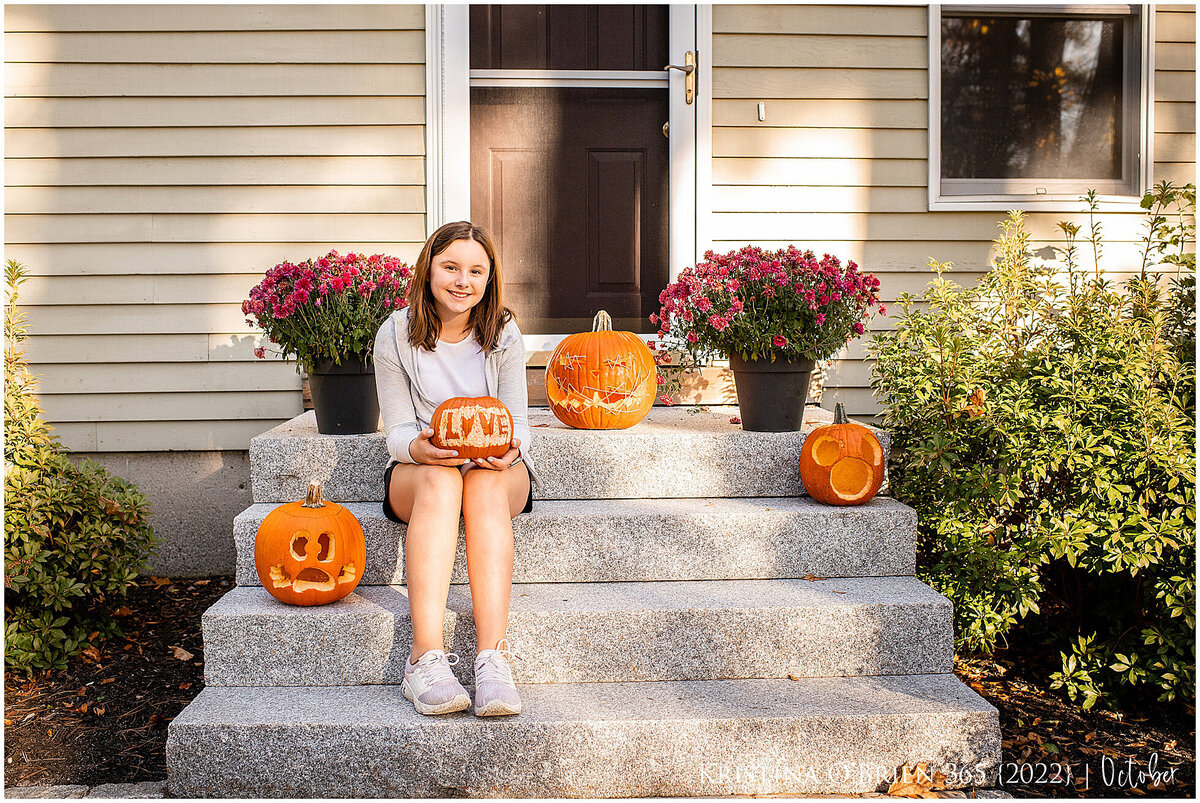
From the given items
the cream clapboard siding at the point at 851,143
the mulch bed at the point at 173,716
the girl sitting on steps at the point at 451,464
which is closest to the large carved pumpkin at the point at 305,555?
the girl sitting on steps at the point at 451,464

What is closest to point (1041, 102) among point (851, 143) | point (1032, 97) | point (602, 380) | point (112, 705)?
point (1032, 97)

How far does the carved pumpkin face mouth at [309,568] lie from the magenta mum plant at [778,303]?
1495mm

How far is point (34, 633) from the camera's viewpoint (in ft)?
9.70

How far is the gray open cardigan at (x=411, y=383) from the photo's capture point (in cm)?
253

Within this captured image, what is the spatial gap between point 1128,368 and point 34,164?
4.27 meters

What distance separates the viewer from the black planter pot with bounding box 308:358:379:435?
3031 millimetres

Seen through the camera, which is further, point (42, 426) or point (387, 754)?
point (42, 426)

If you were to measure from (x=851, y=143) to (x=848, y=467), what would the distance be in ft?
5.89

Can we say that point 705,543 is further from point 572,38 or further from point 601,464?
point 572,38

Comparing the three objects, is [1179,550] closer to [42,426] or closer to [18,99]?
[42,426]

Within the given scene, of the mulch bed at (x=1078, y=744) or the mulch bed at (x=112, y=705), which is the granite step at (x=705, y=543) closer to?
the mulch bed at (x=1078, y=744)

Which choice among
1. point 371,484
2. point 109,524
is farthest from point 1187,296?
point 109,524

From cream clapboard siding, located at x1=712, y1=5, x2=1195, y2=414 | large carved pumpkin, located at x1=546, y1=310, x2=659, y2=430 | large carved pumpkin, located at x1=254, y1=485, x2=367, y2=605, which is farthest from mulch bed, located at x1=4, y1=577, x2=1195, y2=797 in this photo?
cream clapboard siding, located at x1=712, y1=5, x2=1195, y2=414

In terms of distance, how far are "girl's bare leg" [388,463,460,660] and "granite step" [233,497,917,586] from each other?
1.35 ft
